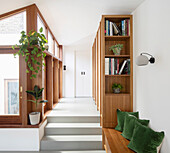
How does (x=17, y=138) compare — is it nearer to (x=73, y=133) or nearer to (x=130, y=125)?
(x=73, y=133)

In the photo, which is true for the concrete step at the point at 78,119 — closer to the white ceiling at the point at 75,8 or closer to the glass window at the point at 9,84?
the glass window at the point at 9,84

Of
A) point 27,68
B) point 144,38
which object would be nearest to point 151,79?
point 144,38

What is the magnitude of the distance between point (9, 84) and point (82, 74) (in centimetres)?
378

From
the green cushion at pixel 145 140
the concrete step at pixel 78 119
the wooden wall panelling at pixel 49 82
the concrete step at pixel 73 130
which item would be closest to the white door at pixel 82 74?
the wooden wall panelling at pixel 49 82

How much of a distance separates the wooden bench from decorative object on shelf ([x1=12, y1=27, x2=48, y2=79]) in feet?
5.67

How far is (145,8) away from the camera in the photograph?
2.27 meters

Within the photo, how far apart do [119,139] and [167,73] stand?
1.30 meters

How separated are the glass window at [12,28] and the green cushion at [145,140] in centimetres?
270

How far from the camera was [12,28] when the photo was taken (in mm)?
2857

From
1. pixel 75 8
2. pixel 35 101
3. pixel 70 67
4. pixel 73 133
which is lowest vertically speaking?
pixel 73 133

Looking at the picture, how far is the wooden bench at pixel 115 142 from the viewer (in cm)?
201

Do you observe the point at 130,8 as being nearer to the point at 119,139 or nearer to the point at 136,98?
the point at 136,98

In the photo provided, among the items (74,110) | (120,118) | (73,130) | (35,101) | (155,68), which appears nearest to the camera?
(155,68)

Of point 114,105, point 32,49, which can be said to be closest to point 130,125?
point 114,105
